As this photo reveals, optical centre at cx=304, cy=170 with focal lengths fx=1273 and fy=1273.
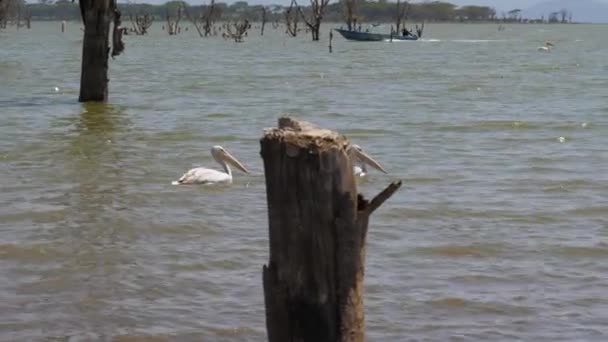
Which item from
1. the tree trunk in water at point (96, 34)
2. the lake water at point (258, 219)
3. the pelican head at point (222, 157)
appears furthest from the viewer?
the tree trunk in water at point (96, 34)

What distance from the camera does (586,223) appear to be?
9.12 m

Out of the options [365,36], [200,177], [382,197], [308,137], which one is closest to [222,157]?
[200,177]

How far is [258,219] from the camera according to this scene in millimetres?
9102

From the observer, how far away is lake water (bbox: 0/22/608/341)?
6.33 meters

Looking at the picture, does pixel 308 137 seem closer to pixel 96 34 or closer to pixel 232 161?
pixel 232 161

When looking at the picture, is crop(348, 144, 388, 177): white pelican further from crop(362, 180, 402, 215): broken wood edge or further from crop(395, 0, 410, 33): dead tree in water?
crop(395, 0, 410, 33): dead tree in water

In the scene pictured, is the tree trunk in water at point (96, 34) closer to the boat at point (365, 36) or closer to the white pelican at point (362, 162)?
the white pelican at point (362, 162)

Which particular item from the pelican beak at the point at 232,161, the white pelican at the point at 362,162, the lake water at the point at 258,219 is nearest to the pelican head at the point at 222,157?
the pelican beak at the point at 232,161

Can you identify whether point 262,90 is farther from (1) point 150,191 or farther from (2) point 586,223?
(2) point 586,223

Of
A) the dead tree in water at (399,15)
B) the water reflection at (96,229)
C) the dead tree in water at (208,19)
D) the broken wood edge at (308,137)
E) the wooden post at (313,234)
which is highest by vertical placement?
the broken wood edge at (308,137)

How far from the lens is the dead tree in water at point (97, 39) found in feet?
56.7

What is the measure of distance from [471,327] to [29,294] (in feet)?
7.65

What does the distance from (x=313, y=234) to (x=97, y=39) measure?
13703 millimetres

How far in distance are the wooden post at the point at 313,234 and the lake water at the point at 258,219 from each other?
63.9 inches
